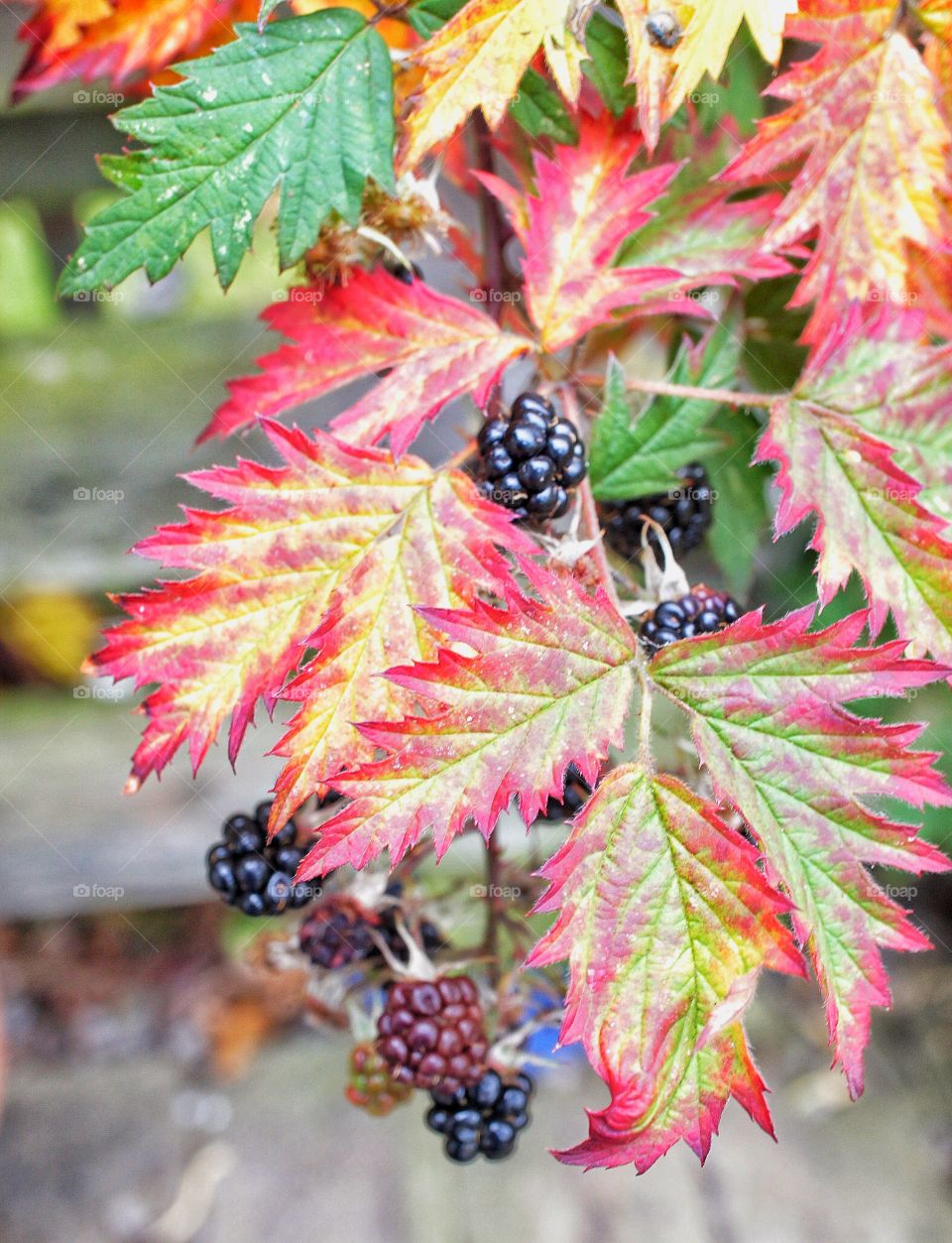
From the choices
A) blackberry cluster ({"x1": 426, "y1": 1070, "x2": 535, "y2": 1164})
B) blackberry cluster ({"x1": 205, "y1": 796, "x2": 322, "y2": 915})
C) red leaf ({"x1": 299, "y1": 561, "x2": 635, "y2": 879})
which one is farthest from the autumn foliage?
blackberry cluster ({"x1": 426, "y1": 1070, "x2": 535, "y2": 1164})

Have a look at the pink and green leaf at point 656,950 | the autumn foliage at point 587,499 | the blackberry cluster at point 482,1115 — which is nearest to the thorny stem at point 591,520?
the autumn foliage at point 587,499

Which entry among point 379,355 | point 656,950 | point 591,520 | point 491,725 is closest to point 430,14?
point 379,355

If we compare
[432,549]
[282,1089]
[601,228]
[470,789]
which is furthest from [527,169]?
[282,1089]

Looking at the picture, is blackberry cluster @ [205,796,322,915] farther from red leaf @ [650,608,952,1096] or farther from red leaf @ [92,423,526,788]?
red leaf @ [650,608,952,1096]

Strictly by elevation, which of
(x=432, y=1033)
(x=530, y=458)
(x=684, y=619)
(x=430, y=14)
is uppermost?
(x=430, y=14)

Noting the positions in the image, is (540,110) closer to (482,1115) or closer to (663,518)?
(663,518)

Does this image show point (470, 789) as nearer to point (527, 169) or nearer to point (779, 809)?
point (779, 809)
